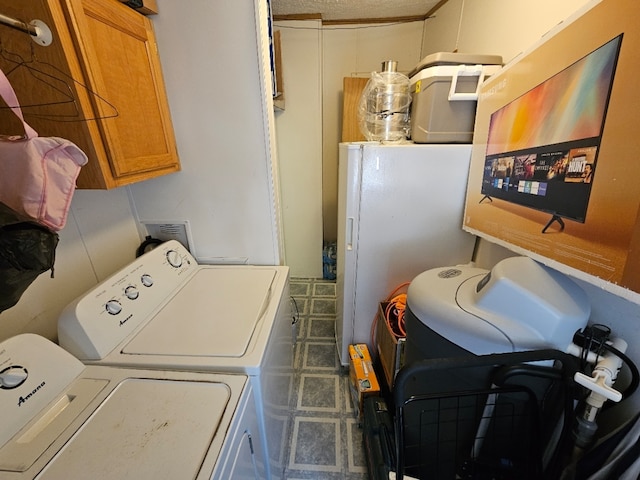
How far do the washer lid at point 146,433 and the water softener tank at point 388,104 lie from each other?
157 cm

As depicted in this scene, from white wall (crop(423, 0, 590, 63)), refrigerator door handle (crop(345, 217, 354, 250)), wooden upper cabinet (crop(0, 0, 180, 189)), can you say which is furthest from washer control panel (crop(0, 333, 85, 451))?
white wall (crop(423, 0, 590, 63))

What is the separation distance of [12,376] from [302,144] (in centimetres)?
246

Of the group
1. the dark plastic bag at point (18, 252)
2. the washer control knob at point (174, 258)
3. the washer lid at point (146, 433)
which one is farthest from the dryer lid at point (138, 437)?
the washer control knob at point (174, 258)

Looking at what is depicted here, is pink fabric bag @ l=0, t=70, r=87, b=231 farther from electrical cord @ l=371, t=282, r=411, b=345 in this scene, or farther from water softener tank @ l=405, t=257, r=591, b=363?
electrical cord @ l=371, t=282, r=411, b=345

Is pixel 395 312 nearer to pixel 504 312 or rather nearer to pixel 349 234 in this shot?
pixel 349 234

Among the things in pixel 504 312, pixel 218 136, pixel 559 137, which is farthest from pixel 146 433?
pixel 559 137

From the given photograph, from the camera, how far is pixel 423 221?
1505 mm

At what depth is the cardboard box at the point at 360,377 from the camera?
4.95 ft

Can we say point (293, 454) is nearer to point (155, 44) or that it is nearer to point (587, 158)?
point (587, 158)

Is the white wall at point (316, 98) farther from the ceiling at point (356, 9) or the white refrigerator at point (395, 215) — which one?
the white refrigerator at point (395, 215)

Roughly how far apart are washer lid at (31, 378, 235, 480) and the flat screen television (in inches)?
42.6

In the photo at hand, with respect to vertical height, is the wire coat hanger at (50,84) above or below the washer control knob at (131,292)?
above

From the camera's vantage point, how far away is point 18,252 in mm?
562

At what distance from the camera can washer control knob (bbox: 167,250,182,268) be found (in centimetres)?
132
